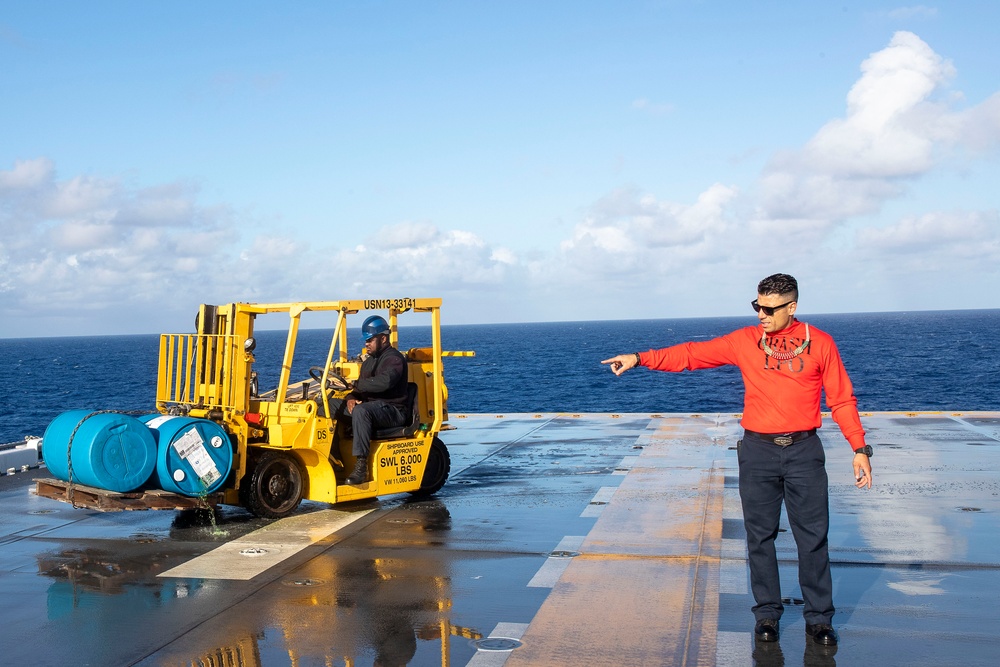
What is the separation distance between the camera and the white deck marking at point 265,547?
7.23 meters

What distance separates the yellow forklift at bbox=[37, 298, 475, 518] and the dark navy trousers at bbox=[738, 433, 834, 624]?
4.92 m

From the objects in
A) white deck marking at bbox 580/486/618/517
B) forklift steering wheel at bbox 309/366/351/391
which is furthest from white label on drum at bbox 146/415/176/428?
white deck marking at bbox 580/486/618/517

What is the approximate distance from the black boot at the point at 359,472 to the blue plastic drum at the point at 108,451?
1891 millimetres

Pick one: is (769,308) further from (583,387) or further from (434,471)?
(583,387)

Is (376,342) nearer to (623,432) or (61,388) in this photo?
(623,432)

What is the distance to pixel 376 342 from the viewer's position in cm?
963

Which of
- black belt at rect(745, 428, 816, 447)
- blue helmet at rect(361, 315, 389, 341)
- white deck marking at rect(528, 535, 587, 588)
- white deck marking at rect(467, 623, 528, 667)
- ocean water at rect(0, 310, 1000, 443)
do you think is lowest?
ocean water at rect(0, 310, 1000, 443)

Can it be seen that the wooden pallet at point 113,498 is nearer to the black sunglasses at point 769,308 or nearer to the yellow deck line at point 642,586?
the yellow deck line at point 642,586

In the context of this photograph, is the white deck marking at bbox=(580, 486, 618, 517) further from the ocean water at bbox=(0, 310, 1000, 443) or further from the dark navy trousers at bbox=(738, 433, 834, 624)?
the ocean water at bbox=(0, 310, 1000, 443)

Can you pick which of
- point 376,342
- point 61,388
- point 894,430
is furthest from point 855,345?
point 376,342

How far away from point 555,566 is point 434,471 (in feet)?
11.5

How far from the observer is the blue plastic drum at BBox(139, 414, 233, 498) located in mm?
8562

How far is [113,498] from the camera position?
27.3 feet

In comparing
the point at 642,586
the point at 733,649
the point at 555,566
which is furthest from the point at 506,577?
the point at 733,649
